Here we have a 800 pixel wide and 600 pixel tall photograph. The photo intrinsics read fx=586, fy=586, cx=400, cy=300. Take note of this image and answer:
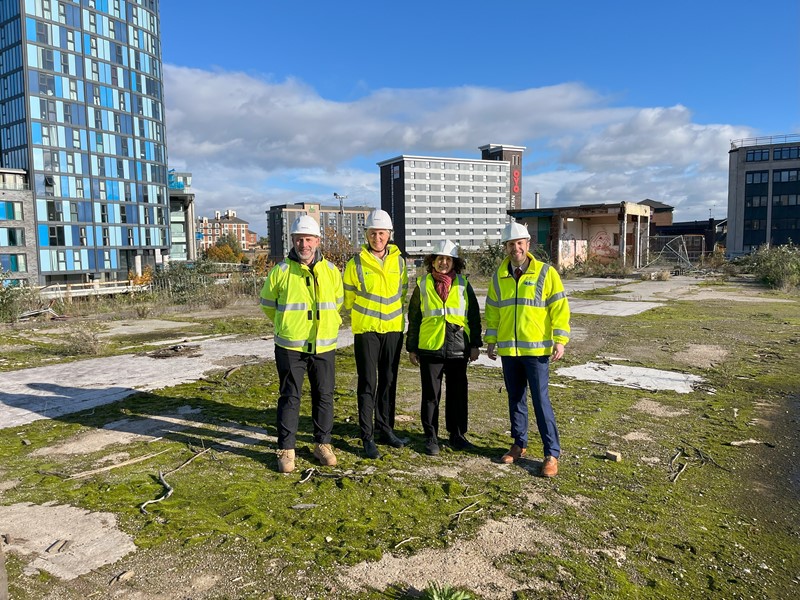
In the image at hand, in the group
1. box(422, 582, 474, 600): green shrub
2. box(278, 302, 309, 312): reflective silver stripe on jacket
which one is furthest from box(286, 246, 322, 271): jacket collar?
box(422, 582, 474, 600): green shrub

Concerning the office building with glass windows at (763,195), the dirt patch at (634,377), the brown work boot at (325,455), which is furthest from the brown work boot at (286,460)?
the office building with glass windows at (763,195)

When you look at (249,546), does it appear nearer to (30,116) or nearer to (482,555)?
(482,555)

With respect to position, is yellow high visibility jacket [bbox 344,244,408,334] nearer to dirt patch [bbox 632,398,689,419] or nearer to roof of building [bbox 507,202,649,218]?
dirt patch [bbox 632,398,689,419]

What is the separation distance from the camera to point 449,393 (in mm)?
4777

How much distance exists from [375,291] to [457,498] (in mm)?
1689

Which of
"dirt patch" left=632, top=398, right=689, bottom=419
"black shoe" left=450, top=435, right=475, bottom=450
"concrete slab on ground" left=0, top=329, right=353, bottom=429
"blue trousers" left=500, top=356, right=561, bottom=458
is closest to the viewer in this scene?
"blue trousers" left=500, top=356, right=561, bottom=458

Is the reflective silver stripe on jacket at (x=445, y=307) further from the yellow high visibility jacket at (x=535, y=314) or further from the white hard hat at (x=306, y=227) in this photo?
the white hard hat at (x=306, y=227)

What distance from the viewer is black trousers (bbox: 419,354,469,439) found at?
183 inches

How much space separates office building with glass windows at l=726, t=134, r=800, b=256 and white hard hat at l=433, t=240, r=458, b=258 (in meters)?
65.4

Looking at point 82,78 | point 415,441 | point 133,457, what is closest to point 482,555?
point 415,441

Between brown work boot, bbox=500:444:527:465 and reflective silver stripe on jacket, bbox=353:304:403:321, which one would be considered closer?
brown work boot, bbox=500:444:527:465

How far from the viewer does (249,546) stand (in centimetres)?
312

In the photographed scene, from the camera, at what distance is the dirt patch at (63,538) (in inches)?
116

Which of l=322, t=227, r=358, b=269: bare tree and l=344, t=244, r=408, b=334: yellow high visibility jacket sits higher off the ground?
l=322, t=227, r=358, b=269: bare tree
